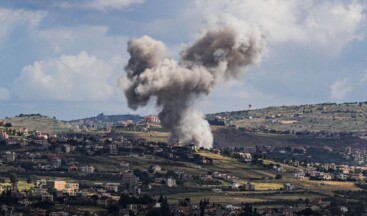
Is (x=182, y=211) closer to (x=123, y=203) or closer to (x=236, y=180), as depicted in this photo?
(x=123, y=203)

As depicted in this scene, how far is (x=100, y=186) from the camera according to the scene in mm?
163375

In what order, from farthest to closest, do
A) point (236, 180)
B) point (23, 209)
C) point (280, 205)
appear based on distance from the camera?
point (236, 180)
point (280, 205)
point (23, 209)

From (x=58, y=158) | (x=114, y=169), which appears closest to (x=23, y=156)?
(x=58, y=158)

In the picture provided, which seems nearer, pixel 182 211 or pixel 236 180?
pixel 182 211

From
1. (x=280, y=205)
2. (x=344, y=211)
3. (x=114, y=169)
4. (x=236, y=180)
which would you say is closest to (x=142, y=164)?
(x=114, y=169)

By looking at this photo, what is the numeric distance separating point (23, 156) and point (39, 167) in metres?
12.6

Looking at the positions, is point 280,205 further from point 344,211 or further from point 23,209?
point 23,209

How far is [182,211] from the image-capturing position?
13125 centimetres

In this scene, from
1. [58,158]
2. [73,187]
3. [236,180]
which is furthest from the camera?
[58,158]

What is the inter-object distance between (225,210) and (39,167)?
60.7 meters

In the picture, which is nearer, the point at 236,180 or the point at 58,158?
the point at 236,180

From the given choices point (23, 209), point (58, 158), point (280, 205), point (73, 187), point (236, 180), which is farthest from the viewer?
point (58, 158)

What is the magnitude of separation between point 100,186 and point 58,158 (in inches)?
1362

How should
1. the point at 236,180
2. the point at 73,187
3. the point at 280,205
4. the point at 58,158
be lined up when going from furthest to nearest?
the point at 58,158 < the point at 236,180 < the point at 73,187 < the point at 280,205
